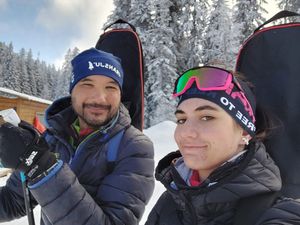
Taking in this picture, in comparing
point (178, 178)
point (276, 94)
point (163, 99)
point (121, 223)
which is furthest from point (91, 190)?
point (163, 99)

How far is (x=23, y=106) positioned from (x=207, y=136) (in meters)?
22.4

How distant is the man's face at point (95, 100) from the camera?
267cm

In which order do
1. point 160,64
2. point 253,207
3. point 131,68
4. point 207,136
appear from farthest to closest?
point 160,64, point 131,68, point 207,136, point 253,207

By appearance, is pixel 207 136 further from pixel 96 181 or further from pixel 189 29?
pixel 189 29

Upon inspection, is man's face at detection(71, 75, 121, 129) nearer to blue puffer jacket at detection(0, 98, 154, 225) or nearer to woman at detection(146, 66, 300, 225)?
blue puffer jacket at detection(0, 98, 154, 225)

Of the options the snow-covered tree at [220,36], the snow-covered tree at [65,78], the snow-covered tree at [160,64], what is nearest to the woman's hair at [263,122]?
the snow-covered tree at [160,64]

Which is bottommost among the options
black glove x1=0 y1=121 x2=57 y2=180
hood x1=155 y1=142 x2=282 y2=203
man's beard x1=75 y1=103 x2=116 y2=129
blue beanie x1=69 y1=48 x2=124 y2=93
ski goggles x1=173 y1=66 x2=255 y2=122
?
hood x1=155 y1=142 x2=282 y2=203

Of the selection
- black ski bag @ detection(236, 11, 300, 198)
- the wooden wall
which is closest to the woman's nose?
black ski bag @ detection(236, 11, 300, 198)

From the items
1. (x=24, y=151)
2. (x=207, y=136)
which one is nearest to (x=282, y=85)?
(x=207, y=136)

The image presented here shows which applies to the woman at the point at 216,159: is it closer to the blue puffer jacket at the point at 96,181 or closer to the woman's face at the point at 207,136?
the woman's face at the point at 207,136

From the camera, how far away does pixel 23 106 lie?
22375mm

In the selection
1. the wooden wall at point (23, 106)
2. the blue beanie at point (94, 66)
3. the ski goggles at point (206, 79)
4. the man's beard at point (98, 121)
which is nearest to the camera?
the ski goggles at point (206, 79)

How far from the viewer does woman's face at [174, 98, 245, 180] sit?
5.50 feet

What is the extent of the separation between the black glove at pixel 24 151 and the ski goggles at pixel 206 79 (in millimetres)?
912
